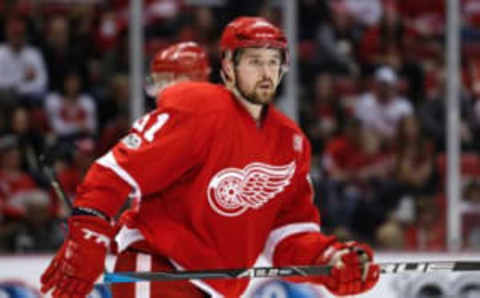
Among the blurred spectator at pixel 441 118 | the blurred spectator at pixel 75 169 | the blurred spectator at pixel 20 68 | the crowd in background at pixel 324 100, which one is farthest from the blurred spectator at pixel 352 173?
the blurred spectator at pixel 20 68

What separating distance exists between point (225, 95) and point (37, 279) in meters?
2.70

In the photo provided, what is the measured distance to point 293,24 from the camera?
6883mm

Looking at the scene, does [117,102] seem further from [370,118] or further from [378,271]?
[378,271]

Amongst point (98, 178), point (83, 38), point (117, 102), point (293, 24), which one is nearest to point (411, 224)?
point (293, 24)

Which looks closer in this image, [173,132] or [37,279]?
[173,132]

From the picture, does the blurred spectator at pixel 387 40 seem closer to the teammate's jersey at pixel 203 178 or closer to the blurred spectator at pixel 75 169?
the blurred spectator at pixel 75 169

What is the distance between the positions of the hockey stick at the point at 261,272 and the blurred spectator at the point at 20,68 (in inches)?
155

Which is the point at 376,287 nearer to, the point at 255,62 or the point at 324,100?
the point at 324,100

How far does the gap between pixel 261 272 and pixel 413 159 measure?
13.1 ft

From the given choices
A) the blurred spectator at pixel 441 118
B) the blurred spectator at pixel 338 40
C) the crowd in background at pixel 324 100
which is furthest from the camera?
the blurred spectator at pixel 338 40

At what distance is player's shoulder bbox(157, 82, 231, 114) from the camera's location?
2.98 m

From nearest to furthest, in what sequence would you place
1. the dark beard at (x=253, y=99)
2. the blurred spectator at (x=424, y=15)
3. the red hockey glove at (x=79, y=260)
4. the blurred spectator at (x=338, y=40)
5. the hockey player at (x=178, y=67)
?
the red hockey glove at (x=79, y=260)
the dark beard at (x=253, y=99)
the hockey player at (x=178, y=67)
the blurred spectator at (x=338, y=40)
the blurred spectator at (x=424, y=15)

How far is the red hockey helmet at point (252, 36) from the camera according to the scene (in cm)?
310

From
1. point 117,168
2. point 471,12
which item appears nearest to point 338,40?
point 471,12
